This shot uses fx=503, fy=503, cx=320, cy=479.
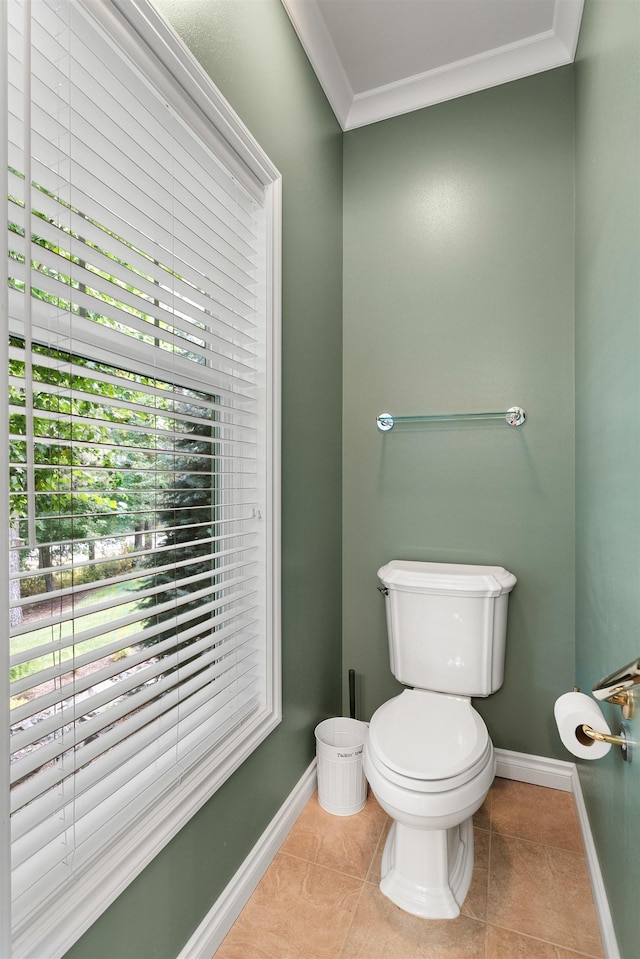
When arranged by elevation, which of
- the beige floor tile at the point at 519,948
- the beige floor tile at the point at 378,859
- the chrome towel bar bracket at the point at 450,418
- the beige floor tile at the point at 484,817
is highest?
the chrome towel bar bracket at the point at 450,418

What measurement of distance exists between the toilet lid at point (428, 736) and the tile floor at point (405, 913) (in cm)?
41

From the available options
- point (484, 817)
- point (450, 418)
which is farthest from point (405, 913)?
point (450, 418)

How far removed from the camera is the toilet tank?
173 centimetres

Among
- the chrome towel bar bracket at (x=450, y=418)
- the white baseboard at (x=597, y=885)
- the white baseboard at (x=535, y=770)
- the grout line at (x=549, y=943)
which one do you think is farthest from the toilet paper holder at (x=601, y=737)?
the chrome towel bar bracket at (x=450, y=418)

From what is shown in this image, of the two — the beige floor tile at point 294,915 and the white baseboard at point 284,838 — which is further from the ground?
the white baseboard at point 284,838

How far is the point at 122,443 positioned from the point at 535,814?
1.83m

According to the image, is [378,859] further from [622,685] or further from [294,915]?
[622,685]

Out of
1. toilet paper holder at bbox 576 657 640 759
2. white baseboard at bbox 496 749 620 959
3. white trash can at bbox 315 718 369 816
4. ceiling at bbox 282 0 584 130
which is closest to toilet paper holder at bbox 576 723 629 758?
toilet paper holder at bbox 576 657 640 759

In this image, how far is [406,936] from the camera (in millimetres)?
1285

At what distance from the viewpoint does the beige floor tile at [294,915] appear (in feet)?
4.06

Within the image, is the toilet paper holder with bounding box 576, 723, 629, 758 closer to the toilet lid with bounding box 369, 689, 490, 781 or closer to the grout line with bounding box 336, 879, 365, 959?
the toilet lid with bounding box 369, 689, 490, 781

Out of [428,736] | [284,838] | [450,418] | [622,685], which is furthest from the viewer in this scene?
[450,418]

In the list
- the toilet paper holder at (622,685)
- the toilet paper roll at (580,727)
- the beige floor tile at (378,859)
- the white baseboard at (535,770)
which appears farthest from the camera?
the white baseboard at (535,770)

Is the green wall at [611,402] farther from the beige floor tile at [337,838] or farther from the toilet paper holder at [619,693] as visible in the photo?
the beige floor tile at [337,838]
